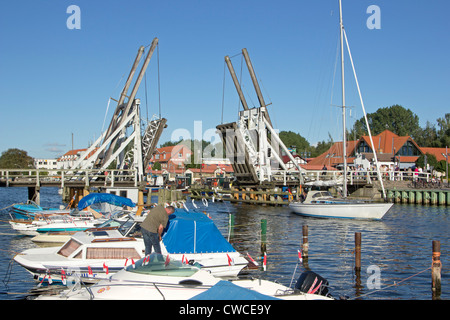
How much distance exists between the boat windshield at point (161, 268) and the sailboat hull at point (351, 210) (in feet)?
75.1

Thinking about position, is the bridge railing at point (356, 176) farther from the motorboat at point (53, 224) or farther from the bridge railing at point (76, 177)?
the motorboat at point (53, 224)

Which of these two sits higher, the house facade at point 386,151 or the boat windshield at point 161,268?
the house facade at point 386,151

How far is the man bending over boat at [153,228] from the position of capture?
1301 centimetres

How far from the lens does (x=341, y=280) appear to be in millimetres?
15320

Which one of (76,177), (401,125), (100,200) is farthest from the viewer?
(401,125)

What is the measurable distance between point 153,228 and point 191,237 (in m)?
1.76

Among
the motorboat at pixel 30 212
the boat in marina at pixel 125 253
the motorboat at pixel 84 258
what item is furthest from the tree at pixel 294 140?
the motorboat at pixel 84 258

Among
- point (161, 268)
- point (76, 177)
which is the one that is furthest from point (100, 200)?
point (161, 268)

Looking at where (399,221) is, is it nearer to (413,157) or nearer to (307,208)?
(307,208)

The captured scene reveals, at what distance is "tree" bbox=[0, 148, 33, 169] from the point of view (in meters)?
124

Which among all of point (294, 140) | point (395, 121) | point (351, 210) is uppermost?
point (395, 121)

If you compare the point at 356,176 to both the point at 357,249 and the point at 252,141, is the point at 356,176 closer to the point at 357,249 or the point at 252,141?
the point at 252,141

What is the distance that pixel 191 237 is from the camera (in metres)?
14.4
